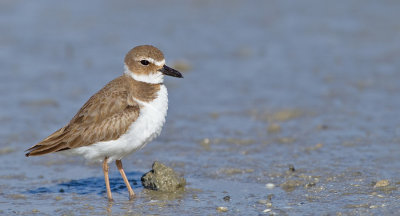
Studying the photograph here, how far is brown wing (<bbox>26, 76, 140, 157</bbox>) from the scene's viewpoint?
7.24 m

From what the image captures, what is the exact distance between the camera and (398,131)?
360 inches

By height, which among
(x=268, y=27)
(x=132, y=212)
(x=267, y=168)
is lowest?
(x=132, y=212)

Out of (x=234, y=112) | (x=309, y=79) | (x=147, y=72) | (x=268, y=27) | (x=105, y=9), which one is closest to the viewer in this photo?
(x=147, y=72)

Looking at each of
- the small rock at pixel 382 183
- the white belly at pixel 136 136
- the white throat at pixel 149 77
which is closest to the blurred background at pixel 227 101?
the small rock at pixel 382 183

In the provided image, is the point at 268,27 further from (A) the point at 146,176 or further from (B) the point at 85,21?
(A) the point at 146,176

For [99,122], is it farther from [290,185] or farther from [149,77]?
[290,185]

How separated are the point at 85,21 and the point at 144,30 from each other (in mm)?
1334

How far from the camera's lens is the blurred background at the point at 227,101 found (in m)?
7.42

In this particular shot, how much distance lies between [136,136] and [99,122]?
45 centimetres

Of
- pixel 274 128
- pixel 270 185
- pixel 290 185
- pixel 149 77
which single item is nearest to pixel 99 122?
pixel 149 77

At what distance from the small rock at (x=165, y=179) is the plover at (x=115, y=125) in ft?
0.93

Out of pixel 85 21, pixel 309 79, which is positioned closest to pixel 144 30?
pixel 85 21

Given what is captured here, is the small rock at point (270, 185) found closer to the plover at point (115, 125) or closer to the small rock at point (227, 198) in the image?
the small rock at point (227, 198)

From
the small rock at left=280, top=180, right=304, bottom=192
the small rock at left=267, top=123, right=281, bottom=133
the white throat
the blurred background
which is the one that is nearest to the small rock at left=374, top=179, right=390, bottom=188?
the blurred background
